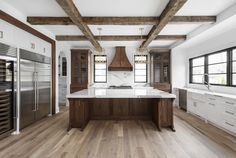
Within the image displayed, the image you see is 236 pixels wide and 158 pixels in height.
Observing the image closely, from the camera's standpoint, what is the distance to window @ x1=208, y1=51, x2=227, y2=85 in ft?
14.8

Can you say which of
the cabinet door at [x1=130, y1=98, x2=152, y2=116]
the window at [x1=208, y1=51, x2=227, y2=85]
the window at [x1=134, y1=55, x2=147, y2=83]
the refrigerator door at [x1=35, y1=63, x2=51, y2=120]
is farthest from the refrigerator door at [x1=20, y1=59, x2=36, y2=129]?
the window at [x1=208, y1=51, x2=227, y2=85]

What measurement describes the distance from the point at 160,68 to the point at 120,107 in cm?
331

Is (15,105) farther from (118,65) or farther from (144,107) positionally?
(118,65)

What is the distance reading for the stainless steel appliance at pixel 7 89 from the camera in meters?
2.96

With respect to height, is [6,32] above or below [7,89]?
above

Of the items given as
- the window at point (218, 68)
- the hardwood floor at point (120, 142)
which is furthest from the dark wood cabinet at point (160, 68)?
the hardwood floor at point (120, 142)

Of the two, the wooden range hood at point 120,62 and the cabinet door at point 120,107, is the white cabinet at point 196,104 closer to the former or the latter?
the cabinet door at point 120,107

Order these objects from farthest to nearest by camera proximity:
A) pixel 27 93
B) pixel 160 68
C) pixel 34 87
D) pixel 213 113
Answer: pixel 160 68 < pixel 34 87 < pixel 213 113 < pixel 27 93

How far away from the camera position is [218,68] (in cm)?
482

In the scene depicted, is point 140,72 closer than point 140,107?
No

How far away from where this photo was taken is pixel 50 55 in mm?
5012

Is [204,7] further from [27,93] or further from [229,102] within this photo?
[27,93]

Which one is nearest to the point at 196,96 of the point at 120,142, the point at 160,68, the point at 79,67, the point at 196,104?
the point at 196,104

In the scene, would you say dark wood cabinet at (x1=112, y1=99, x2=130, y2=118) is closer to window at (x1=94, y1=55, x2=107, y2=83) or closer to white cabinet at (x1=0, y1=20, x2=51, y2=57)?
white cabinet at (x1=0, y1=20, x2=51, y2=57)
